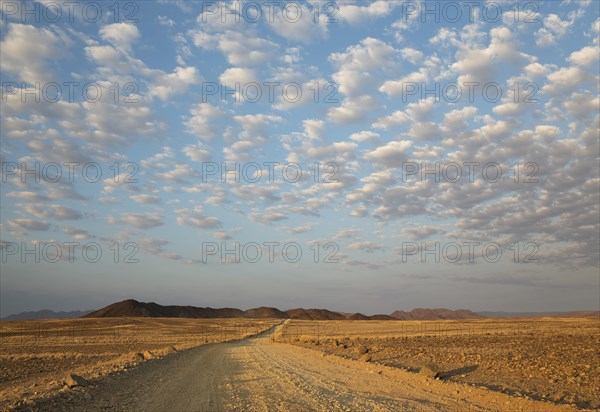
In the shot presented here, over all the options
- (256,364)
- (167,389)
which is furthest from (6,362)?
(167,389)

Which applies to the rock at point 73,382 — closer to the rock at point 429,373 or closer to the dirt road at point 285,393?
the dirt road at point 285,393

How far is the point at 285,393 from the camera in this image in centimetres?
1309

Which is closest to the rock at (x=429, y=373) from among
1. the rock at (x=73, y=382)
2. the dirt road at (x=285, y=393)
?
the dirt road at (x=285, y=393)

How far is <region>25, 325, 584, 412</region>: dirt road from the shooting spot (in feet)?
37.0

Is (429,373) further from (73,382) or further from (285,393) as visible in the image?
(73,382)

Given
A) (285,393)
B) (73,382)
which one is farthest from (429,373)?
(73,382)

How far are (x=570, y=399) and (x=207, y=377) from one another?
12567 mm

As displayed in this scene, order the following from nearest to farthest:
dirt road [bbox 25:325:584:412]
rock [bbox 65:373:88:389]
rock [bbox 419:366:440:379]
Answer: dirt road [bbox 25:325:584:412] < rock [bbox 65:373:88:389] < rock [bbox 419:366:440:379]

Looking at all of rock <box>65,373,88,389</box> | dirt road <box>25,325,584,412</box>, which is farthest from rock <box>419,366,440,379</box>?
rock <box>65,373,88,389</box>

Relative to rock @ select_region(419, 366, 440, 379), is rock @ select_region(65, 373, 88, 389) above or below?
above

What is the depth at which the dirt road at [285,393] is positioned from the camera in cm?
1129

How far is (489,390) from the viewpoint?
13.6 metres

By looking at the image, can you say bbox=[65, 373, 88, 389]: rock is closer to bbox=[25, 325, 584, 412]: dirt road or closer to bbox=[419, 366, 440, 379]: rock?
bbox=[25, 325, 584, 412]: dirt road

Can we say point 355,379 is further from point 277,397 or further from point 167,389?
point 167,389
